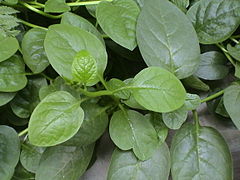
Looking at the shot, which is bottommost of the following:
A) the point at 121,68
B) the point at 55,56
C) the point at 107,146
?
the point at 107,146

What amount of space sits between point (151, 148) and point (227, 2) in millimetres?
268

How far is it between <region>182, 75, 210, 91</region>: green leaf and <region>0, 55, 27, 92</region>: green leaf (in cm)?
27

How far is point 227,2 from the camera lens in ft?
1.87

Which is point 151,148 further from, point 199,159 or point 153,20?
point 153,20

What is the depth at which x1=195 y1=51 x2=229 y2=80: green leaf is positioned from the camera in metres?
0.60

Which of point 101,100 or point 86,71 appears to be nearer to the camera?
point 86,71

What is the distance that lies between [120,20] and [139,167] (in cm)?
23

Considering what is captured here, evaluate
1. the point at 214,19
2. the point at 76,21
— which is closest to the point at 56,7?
the point at 76,21

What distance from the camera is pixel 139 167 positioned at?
0.53 meters

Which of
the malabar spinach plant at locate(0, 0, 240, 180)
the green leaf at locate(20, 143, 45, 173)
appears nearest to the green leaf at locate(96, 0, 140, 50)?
the malabar spinach plant at locate(0, 0, 240, 180)

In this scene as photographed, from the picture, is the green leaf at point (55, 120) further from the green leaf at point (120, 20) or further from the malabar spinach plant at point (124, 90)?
the green leaf at point (120, 20)

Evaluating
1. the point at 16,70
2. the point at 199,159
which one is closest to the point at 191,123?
the point at 199,159

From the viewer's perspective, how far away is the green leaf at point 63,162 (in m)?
0.54

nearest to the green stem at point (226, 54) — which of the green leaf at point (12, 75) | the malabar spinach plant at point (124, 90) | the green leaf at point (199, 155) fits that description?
the malabar spinach plant at point (124, 90)
